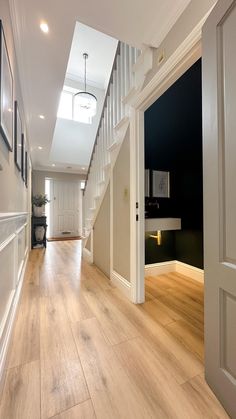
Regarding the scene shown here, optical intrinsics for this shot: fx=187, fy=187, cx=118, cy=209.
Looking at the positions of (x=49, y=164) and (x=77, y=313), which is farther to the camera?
(x=49, y=164)

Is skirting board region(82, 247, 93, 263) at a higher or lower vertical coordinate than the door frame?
lower

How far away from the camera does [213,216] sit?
944 mm

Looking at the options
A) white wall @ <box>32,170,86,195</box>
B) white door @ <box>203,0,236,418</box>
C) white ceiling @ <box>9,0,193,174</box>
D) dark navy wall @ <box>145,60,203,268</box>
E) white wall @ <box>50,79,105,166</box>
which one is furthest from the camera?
white wall @ <box>32,170,86,195</box>

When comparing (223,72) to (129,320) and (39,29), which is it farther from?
(129,320)

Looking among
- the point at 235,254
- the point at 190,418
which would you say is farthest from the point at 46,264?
the point at 235,254

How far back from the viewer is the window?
5.23m

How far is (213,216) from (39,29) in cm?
206

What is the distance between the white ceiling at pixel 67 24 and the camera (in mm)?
1332

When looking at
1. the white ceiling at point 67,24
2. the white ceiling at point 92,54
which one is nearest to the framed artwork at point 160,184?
the white ceiling at point 67,24

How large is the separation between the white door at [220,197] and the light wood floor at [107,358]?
219 millimetres

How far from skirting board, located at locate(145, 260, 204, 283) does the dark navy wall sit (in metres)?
0.07

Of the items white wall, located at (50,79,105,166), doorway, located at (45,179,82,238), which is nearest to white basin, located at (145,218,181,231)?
white wall, located at (50,79,105,166)

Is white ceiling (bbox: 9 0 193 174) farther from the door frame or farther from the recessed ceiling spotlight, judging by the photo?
the door frame

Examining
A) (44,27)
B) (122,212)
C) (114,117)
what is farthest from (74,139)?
(122,212)
